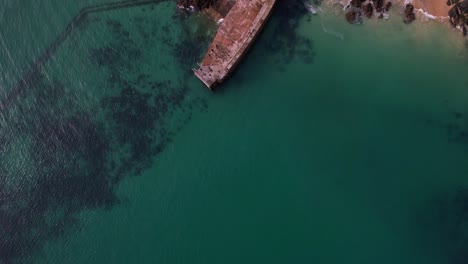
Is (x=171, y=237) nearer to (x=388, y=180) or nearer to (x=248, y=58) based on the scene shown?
(x=248, y=58)

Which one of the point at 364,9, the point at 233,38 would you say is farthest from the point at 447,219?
the point at 233,38

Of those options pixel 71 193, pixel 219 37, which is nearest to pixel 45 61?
pixel 71 193

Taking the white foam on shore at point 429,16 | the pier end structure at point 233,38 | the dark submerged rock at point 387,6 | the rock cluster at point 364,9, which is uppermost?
the white foam on shore at point 429,16

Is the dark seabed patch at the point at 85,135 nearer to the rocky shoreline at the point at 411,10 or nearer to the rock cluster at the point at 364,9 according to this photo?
the rock cluster at the point at 364,9

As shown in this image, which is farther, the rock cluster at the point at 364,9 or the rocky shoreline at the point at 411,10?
the rock cluster at the point at 364,9

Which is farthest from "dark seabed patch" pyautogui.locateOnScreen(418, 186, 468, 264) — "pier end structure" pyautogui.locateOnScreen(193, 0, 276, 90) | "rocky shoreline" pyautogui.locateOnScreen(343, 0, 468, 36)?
"pier end structure" pyautogui.locateOnScreen(193, 0, 276, 90)

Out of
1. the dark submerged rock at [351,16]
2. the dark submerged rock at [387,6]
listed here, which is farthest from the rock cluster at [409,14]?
the dark submerged rock at [351,16]
